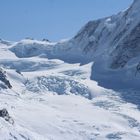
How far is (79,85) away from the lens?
4459 inches

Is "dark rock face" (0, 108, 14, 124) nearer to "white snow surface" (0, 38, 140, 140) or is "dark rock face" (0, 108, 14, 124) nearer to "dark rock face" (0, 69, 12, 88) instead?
"white snow surface" (0, 38, 140, 140)

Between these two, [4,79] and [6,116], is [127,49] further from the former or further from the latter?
[6,116]

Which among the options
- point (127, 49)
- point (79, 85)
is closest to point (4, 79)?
point (79, 85)

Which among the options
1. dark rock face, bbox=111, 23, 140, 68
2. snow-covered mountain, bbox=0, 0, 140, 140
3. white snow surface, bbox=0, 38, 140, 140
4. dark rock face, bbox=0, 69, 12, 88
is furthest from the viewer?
dark rock face, bbox=111, 23, 140, 68

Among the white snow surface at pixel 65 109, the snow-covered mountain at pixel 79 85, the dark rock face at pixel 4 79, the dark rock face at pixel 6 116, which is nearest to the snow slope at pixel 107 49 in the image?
the snow-covered mountain at pixel 79 85

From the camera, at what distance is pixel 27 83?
117000 millimetres

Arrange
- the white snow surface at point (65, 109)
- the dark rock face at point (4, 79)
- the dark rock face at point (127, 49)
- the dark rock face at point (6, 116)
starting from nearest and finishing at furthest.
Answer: the dark rock face at point (6, 116), the white snow surface at point (65, 109), the dark rock face at point (4, 79), the dark rock face at point (127, 49)

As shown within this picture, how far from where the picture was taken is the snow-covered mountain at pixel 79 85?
281 feet

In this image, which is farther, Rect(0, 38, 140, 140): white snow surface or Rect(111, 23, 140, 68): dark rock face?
Rect(111, 23, 140, 68): dark rock face

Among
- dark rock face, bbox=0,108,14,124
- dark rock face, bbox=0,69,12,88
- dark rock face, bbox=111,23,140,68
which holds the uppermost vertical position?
dark rock face, bbox=111,23,140,68

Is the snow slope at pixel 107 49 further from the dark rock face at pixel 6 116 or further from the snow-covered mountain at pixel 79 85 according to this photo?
the dark rock face at pixel 6 116

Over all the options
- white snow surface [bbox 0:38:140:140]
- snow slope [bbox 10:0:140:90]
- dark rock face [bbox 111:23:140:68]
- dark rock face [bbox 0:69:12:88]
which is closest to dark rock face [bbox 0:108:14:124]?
white snow surface [bbox 0:38:140:140]

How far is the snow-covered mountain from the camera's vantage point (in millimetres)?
85562

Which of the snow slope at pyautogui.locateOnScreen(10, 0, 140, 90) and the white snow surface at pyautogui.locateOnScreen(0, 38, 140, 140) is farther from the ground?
the snow slope at pyautogui.locateOnScreen(10, 0, 140, 90)
